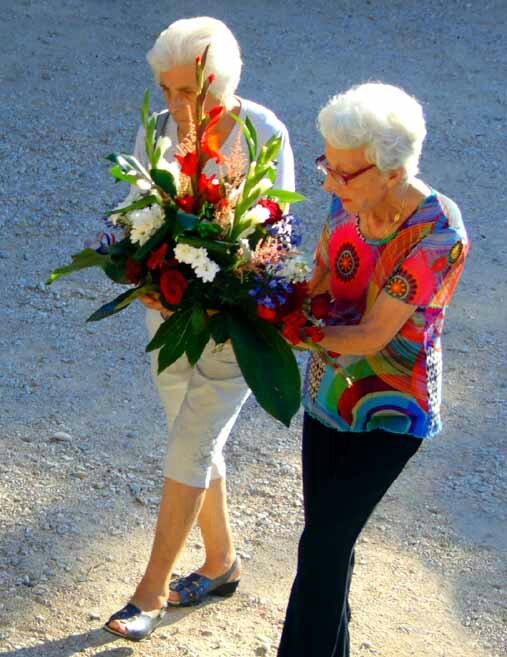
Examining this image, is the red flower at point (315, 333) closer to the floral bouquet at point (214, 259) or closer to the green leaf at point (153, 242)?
the floral bouquet at point (214, 259)

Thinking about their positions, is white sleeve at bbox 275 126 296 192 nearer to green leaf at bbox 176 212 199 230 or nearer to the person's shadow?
green leaf at bbox 176 212 199 230

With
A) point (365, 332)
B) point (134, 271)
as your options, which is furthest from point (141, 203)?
point (365, 332)

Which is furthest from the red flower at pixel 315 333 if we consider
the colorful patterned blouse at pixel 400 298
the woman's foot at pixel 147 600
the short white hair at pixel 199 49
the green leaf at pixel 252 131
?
the woman's foot at pixel 147 600

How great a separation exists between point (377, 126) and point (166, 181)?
0.65 metres


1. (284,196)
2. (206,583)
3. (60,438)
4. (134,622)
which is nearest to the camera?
(284,196)

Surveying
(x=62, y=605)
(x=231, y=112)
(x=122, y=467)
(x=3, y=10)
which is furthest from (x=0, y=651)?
(x=3, y=10)

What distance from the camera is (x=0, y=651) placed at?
369 cm

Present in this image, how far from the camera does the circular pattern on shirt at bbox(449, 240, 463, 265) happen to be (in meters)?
2.97

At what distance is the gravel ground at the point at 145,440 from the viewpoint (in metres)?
3.96

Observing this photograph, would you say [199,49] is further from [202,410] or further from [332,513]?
[332,513]

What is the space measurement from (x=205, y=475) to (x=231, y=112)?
1162mm

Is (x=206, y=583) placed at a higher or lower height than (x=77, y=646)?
higher

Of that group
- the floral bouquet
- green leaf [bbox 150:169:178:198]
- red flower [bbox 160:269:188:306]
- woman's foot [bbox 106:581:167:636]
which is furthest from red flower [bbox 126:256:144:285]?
woman's foot [bbox 106:581:167:636]

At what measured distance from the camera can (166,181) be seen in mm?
3195
